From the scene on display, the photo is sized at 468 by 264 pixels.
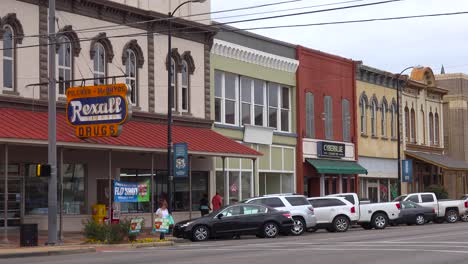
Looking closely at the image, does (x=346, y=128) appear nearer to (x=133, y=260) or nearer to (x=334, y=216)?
(x=334, y=216)

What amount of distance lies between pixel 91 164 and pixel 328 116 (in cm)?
2067

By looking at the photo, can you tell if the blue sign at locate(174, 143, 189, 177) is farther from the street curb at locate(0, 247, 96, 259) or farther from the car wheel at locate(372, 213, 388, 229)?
the car wheel at locate(372, 213, 388, 229)

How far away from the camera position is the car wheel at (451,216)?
43594 millimetres

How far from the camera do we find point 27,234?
2623 centimetres

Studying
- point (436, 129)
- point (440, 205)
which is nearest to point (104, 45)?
point (440, 205)

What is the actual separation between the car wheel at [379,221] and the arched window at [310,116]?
10948 mm

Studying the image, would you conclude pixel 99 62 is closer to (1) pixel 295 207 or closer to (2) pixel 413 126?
(1) pixel 295 207

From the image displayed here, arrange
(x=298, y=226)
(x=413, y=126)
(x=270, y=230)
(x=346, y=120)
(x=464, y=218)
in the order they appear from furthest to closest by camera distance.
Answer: (x=413, y=126) → (x=346, y=120) → (x=464, y=218) → (x=298, y=226) → (x=270, y=230)

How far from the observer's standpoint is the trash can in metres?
26.1

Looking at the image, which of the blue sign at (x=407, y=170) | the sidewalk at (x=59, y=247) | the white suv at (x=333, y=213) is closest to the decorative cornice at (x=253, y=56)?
the white suv at (x=333, y=213)

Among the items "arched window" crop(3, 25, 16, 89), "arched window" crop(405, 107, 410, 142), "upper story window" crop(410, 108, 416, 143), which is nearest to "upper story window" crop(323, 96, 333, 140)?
"arched window" crop(405, 107, 410, 142)

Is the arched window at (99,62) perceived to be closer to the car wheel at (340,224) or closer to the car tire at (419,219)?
the car wheel at (340,224)

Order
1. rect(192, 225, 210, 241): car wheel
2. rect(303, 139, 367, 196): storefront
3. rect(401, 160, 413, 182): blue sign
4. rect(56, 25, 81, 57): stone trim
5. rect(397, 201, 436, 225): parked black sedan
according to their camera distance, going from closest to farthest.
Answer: rect(192, 225, 210, 241): car wheel, rect(56, 25, 81, 57): stone trim, rect(397, 201, 436, 225): parked black sedan, rect(303, 139, 367, 196): storefront, rect(401, 160, 413, 182): blue sign

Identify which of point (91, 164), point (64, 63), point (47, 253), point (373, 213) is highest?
point (64, 63)
